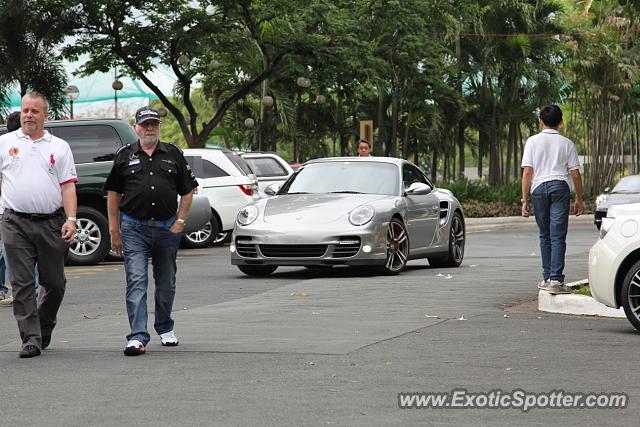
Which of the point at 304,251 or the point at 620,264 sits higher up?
the point at 620,264

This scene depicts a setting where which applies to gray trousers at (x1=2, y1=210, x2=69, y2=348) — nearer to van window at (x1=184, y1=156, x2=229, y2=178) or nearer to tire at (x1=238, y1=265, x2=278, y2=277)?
tire at (x1=238, y1=265, x2=278, y2=277)

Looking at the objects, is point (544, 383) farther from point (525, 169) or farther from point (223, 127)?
point (223, 127)

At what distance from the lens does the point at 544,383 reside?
845 centimetres

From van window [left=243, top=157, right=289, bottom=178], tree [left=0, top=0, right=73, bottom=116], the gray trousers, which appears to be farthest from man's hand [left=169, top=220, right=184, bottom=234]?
tree [left=0, top=0, right=73, bottom=116]

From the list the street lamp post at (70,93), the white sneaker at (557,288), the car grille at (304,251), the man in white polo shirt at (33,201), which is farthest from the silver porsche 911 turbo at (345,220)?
the street lamp post at (70,93)

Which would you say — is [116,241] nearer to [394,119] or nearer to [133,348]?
[133,348]

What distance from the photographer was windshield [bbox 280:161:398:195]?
18.2m

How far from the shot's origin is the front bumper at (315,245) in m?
16.9

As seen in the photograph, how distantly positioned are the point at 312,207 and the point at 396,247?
1241mm

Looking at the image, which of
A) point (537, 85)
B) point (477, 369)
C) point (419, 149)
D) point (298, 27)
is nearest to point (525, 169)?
point (477, 369)

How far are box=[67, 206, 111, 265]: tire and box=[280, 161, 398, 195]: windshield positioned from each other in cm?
335

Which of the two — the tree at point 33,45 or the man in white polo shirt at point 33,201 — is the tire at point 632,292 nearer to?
the man in white polo shirt at point 33,201

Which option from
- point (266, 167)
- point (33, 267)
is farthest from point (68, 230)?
point (266, 167)

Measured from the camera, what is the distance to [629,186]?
33875 millimetres
